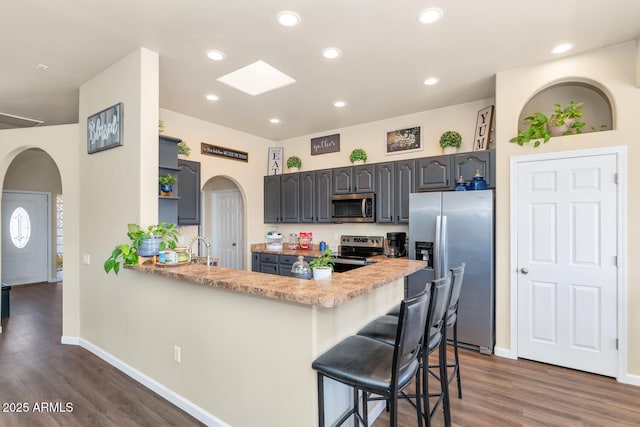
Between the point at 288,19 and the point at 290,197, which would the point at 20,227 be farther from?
the point at 288,19

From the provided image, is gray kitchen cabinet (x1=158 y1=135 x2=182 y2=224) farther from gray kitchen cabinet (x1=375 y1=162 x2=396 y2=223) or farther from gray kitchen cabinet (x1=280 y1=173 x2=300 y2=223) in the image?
gray kitchen cabinet (x1=375 y1=162 x2=396 y2=223)

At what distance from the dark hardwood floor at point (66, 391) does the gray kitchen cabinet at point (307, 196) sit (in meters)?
3.23

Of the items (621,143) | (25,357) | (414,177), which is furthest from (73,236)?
(621,143)

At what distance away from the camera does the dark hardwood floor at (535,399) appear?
2240mm

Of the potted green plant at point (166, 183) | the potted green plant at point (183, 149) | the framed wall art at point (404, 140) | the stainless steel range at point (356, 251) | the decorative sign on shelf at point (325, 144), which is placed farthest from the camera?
the decorative sign on shelf at point (325, 144)

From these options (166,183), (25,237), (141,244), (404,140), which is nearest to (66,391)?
(141,244)

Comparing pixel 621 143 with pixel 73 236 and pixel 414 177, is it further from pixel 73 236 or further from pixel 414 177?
pixel 73 236

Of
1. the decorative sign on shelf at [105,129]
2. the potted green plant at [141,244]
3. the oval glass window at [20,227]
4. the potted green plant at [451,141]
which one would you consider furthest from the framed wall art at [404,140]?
the oval glass window at [20,227]

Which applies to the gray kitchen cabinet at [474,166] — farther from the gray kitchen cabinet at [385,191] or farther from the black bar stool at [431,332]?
the black bar stool at [431,332]

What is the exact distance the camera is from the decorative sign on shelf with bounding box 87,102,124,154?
3.00 m

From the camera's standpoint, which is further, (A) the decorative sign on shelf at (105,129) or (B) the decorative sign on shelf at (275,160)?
(B) the decorative sign on shelf at (275,160)

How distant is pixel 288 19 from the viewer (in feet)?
7.86

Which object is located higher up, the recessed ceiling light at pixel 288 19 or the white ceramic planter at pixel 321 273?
the recessed ceiling light at pixel 288 19

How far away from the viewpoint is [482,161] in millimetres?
3670
